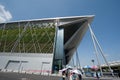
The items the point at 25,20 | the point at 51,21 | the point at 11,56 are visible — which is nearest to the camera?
the point at 11,56

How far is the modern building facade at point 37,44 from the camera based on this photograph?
1284 inches

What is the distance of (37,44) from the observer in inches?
1427

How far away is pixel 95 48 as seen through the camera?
31406mm

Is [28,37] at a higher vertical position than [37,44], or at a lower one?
higher

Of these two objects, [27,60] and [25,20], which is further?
[25,20]

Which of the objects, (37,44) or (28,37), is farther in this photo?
(28,37)

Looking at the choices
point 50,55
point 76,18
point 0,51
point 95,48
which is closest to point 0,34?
point 0,51

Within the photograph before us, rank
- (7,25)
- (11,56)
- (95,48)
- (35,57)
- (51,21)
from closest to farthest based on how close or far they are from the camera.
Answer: (95,48) → (35,57) → (11,56) → (51,21) → (7,25)

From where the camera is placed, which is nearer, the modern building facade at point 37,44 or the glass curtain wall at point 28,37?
the modern building facade at point 37,44

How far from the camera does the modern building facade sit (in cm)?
3262

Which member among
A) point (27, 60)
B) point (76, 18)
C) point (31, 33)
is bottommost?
point (27, 60)

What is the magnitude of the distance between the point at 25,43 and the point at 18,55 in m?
4.69

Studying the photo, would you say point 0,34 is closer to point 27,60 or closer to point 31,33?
point 31,33

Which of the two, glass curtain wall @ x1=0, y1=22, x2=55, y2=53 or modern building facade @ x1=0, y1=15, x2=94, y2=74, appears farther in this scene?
glass curtain wall @ x1=0, y1=22, x2=55, y2=53
